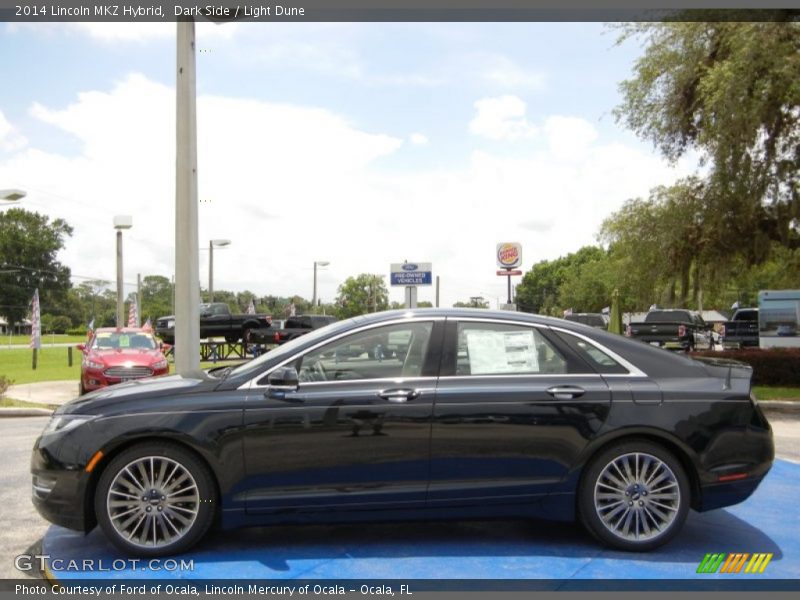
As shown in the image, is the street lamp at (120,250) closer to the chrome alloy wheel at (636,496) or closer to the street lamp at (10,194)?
the street lamp at (10,194)

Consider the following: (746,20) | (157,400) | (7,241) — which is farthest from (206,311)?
(7,241)

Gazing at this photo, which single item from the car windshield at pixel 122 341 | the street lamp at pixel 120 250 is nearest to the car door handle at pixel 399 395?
the car windshield at pixel 122 341

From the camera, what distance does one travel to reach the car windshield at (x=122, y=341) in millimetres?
16562

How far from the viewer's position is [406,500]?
4.64m

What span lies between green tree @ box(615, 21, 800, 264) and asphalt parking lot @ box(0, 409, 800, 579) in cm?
1069

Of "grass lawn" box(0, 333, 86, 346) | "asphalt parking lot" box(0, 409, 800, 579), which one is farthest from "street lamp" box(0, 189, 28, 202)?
"grass lawn" box(0, 333, 86, 346)

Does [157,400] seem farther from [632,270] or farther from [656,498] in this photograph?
[632,270]

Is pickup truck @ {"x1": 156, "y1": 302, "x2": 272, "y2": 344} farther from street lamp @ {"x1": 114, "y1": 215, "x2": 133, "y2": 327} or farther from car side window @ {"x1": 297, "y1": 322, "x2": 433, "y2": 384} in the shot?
car side window @ {"x1": 297, "y1": 322, "x2": 433, "y2": 384}

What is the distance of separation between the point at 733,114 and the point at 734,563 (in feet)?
39.0

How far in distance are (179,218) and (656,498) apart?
818cm

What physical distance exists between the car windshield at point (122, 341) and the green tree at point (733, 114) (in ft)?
41.5

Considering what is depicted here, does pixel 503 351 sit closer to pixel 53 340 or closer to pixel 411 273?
pixel 411 273

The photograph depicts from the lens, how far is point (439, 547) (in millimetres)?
4840

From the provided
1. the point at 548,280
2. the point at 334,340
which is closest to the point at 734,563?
the point at 334,340
